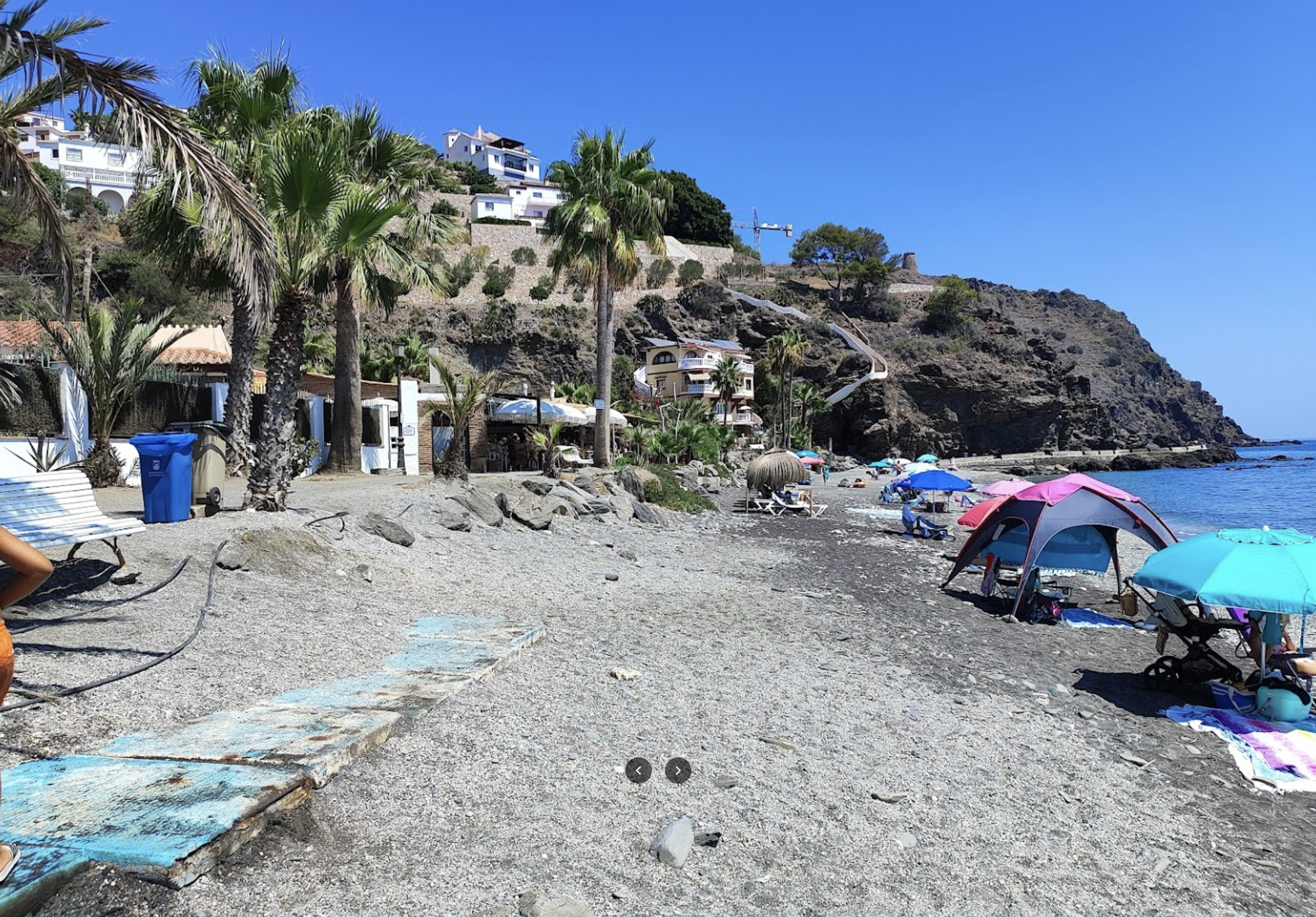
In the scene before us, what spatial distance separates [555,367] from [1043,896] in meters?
56.3

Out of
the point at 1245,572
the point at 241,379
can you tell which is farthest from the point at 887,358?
the point at 1245,572

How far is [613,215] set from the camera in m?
25.2

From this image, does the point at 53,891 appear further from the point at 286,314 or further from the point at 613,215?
the point at 613,215

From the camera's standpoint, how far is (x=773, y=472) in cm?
2594

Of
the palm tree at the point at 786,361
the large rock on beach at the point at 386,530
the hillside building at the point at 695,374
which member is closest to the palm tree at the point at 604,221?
the large rock on beach at the point at 386,530

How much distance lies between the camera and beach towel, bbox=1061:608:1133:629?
10.5 m

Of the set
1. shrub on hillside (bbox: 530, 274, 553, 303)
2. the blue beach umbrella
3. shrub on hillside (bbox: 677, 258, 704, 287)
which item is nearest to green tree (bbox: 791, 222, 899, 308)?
shrub on hillside (bbox: 677, 258, 704, 287)

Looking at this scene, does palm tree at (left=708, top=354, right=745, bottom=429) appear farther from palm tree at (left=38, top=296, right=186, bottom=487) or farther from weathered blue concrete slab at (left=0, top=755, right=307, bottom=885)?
weathered blue concrete slab at (left=0, top=755, right=307, bottom=885)

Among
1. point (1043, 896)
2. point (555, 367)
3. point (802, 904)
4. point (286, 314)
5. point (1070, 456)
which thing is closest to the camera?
point (802, 904)

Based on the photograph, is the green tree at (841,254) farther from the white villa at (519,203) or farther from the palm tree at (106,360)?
the palm tree at (106,360)

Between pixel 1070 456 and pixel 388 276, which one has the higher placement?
pixel 388 276

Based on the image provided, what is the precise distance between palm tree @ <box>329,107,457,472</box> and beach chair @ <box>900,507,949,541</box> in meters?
13.5

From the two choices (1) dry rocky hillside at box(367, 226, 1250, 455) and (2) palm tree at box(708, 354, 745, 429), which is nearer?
(1) dry rocky hillside at box(367, 226, 1250, 455)

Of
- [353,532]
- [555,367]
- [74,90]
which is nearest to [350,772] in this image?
[74,90]
